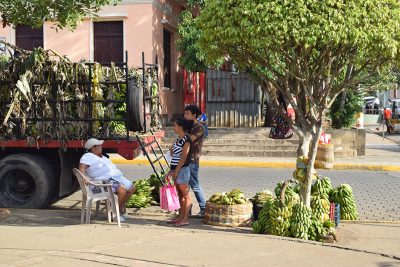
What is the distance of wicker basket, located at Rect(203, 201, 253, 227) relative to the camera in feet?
27.0

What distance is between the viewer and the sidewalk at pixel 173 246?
20.5 ft

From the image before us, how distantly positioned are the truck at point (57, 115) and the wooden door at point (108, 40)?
11.1 meters

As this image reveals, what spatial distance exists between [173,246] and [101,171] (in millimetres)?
2102

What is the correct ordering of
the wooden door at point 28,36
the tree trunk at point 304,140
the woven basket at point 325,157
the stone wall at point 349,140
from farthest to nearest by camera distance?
the wooden door at point 28,36 → the stone wall at point 349,140 → the woven basket at point 325,157 → the tree trunk at point 304,140

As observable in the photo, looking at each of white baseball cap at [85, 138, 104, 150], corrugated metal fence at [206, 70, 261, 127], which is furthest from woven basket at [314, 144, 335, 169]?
white baseball cap at [85, 138, 104, 150]

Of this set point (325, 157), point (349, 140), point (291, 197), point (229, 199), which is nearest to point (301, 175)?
point (291, 197)

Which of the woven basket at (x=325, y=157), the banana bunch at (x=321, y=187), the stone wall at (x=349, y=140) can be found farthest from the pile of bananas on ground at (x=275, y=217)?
the stone wall at (x=349, y=140)

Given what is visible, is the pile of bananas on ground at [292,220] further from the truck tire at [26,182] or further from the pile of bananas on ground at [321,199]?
the truck tire at [26,182]

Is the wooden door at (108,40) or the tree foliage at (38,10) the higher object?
the wooden door at (108,40)

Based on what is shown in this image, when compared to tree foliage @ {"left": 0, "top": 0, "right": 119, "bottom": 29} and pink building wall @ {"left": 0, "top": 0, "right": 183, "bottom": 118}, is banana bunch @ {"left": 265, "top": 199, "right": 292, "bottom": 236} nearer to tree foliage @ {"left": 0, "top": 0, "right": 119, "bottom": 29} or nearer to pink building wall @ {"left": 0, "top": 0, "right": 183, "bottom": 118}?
tree foliage @ {"left": 0, "top": 0, "right": 119, "bottom": 29}

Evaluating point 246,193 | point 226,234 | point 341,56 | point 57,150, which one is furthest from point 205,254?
point 246,193

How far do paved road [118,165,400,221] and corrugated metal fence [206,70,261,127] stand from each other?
5.57 meters

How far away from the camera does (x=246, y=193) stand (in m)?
11.7

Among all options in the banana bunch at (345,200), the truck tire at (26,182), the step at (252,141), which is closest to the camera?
the banana bunch at (345,200)
